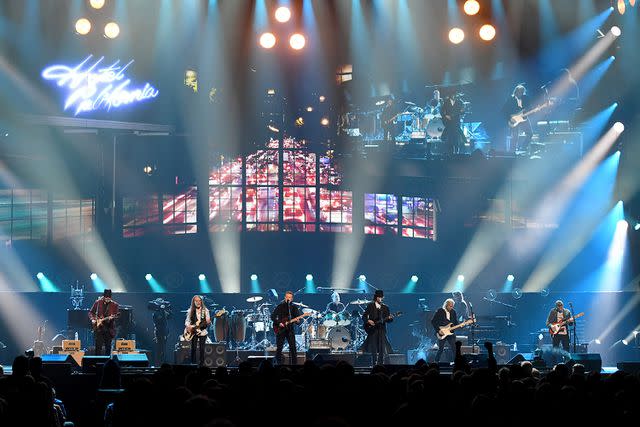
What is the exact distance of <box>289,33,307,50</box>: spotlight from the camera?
22031mm

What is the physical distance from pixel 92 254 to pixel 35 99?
4338 millimetres

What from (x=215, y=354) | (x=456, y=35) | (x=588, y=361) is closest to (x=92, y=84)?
(x=215, y=354)

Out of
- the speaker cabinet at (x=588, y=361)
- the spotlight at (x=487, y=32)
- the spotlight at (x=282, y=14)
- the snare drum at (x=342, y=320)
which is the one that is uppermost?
the spotlight at (x=282, y=14)

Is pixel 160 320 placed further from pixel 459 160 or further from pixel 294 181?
pixel 459 160

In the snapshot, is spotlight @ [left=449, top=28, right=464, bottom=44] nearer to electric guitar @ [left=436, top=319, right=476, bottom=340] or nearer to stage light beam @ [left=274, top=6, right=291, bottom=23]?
stage light beam @ [left=274, top=6, right=291, bottom=23]

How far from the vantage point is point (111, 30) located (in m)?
20.7

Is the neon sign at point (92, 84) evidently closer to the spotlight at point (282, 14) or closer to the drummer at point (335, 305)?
the spotlight at point (282, 14)

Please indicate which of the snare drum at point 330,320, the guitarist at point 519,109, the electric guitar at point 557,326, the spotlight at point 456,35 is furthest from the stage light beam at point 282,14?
the electric guitar at point 557,326

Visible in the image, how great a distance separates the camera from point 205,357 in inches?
762

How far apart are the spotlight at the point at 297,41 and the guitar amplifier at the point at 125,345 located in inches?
299

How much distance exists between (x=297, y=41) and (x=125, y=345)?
781 centimetres

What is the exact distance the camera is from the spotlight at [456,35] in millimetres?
21641

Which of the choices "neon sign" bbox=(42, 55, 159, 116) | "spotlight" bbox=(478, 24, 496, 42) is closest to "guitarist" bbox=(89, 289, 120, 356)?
"neon sign" bbox=(42, 55, 159, 116)

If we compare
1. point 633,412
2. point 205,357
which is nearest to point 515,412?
point 633,412
